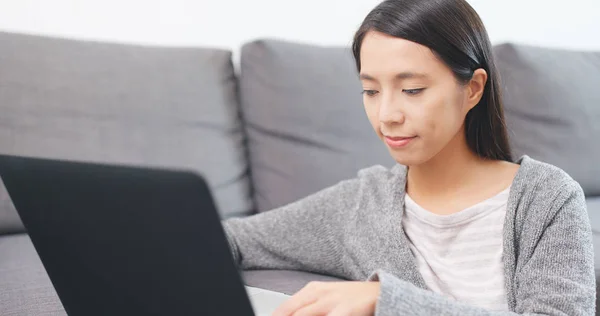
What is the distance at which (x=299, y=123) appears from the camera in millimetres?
1529

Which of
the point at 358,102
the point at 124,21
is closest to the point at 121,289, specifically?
the point at 358,102

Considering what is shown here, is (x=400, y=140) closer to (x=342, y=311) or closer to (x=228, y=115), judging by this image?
(x=342, y=311)

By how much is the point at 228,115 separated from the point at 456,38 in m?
0.77

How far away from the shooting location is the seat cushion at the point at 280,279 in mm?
1030

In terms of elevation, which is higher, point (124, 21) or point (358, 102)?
point (124, 21)

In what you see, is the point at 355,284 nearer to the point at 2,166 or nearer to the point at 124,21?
the point at 2,166

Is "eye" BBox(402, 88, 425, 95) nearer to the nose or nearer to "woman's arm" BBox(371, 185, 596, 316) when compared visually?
the nose

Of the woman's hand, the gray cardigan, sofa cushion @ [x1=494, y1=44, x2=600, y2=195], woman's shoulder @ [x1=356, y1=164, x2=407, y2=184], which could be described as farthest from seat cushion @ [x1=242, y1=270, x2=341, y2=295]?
sofa cushion @ [x1=494, y1=44, x2=600, y2=195]

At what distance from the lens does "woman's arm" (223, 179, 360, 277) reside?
1081 mm

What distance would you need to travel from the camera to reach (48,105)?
1.37m

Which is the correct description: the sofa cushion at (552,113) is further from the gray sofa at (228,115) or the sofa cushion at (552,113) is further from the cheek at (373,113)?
the cheek at (373,113)

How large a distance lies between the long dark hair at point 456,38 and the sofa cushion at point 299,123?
548 millimetres

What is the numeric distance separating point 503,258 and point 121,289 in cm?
51

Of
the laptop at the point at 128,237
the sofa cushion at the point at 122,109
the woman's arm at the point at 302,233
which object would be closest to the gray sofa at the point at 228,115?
the sofa cushion at the point at 122,109
